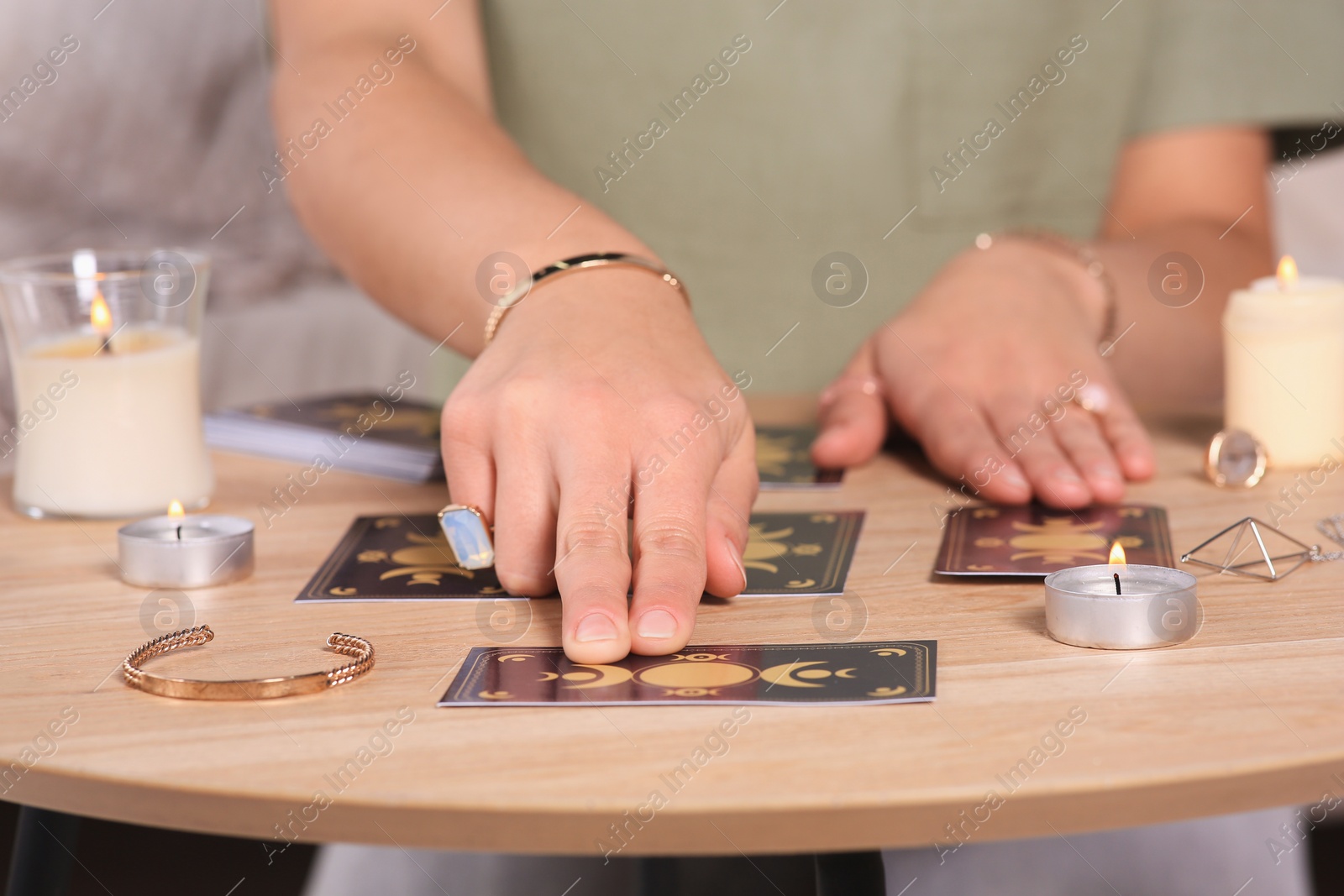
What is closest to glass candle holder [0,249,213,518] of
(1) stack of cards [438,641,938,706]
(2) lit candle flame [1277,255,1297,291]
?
(1) stack of cards [438,641,938,706]

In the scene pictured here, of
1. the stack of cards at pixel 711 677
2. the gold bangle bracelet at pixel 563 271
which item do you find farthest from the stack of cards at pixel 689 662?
the gold bangle bracelet at pixel 563 271

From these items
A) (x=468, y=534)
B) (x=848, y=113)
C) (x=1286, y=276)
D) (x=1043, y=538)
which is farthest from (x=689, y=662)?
(x=848, y=113)

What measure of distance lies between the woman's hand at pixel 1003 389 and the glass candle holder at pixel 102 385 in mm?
436

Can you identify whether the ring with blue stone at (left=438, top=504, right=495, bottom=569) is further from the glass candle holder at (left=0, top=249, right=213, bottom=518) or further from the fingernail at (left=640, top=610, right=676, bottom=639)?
the glass candle holder at (left=0, top=249, right=213, bottom=518)

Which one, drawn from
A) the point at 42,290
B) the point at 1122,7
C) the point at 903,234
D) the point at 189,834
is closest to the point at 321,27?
the point at 42,290

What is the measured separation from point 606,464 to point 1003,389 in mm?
395

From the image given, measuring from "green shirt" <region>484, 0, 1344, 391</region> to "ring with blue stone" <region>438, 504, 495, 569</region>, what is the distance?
68 centimetres

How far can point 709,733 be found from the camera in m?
0.44

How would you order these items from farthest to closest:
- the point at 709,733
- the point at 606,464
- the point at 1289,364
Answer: the point at 1289,364, the point at 606,464, the point at 709,733

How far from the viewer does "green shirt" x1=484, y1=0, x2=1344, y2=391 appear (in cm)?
120

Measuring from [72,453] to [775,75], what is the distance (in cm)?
72

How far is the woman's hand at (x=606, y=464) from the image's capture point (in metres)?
0.54

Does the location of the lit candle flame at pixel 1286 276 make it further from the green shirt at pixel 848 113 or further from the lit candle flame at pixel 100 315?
the lit candle flame at pixel 100 315

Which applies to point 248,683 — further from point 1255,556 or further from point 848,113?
point 848,113
